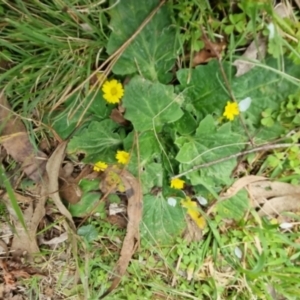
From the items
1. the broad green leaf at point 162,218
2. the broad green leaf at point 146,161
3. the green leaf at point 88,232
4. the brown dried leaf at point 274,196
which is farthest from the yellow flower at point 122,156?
the brown dried leaf at point 274,196

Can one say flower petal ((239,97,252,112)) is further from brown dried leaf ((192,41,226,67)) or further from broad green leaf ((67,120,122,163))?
broad green leaf ((67,120,122,163))

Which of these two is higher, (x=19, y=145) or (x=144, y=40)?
(x=144, y=40)

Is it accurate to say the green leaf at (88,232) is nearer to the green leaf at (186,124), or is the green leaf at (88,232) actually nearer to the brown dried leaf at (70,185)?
the brown dried leaf at (70,185)

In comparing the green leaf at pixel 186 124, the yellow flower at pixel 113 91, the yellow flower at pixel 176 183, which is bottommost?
the yellow flower at pixel 176 183

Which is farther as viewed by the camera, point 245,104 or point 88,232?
point 88,232

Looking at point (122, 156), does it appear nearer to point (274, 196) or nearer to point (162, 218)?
Answer: point (162, 218)

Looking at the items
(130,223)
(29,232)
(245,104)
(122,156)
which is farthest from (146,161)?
(29,232)

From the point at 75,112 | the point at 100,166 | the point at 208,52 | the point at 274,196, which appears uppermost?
the point at 208,52

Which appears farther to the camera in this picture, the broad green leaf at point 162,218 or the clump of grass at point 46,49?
the broad green leaf at point 162,218
